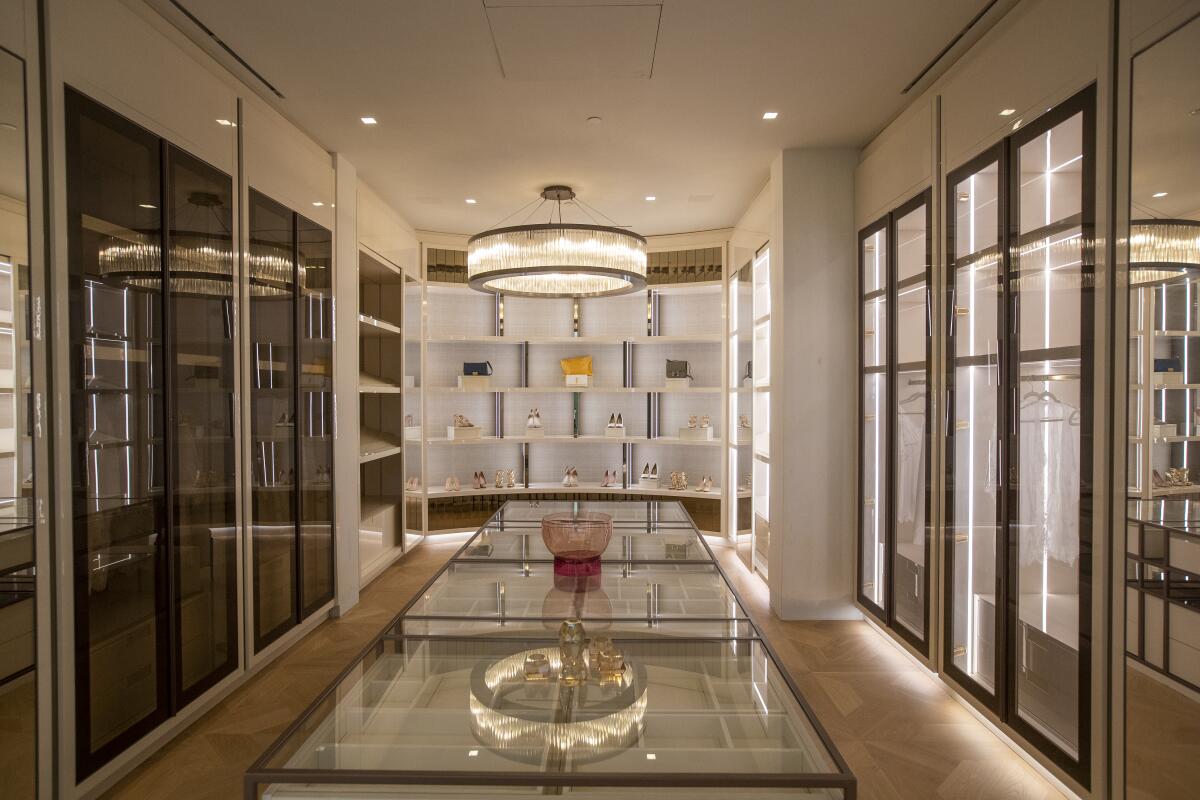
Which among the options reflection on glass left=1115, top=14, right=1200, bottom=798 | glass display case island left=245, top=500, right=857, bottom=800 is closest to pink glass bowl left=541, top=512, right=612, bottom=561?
glass display case island left=245, top=500, right=857, bottom=800

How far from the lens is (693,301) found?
276 inches

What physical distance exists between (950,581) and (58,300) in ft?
12.1

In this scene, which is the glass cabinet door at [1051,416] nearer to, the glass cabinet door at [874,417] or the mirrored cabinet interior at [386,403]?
the glass cabinet door at [874,417]

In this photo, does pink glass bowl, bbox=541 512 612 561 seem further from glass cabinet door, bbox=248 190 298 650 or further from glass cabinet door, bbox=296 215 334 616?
glass cabinet door, bbox=296 215 334 616

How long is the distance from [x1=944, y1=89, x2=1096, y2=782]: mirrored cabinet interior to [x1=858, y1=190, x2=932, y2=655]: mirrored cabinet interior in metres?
0.27

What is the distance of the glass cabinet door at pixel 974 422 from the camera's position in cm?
275

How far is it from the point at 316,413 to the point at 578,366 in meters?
3.28

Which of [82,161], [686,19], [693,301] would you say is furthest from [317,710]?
[693,301]

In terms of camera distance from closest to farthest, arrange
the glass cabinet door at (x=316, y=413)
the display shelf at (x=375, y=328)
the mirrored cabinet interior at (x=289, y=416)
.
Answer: the mirrored cabinet interior at (x=289, y=416), the glass cabinet door at (x=316, y=413), the display shelf at (x=375, y=328)

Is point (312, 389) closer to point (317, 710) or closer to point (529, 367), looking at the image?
point (317, 710)

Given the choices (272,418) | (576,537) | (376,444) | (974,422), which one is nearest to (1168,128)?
(974,422)

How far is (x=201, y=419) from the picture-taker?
2.94m

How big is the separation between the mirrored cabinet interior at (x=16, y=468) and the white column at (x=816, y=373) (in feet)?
12.0

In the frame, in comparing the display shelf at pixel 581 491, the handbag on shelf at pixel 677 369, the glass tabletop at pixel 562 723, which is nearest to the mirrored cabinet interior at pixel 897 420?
the glass tabletop at pixel 562 723
